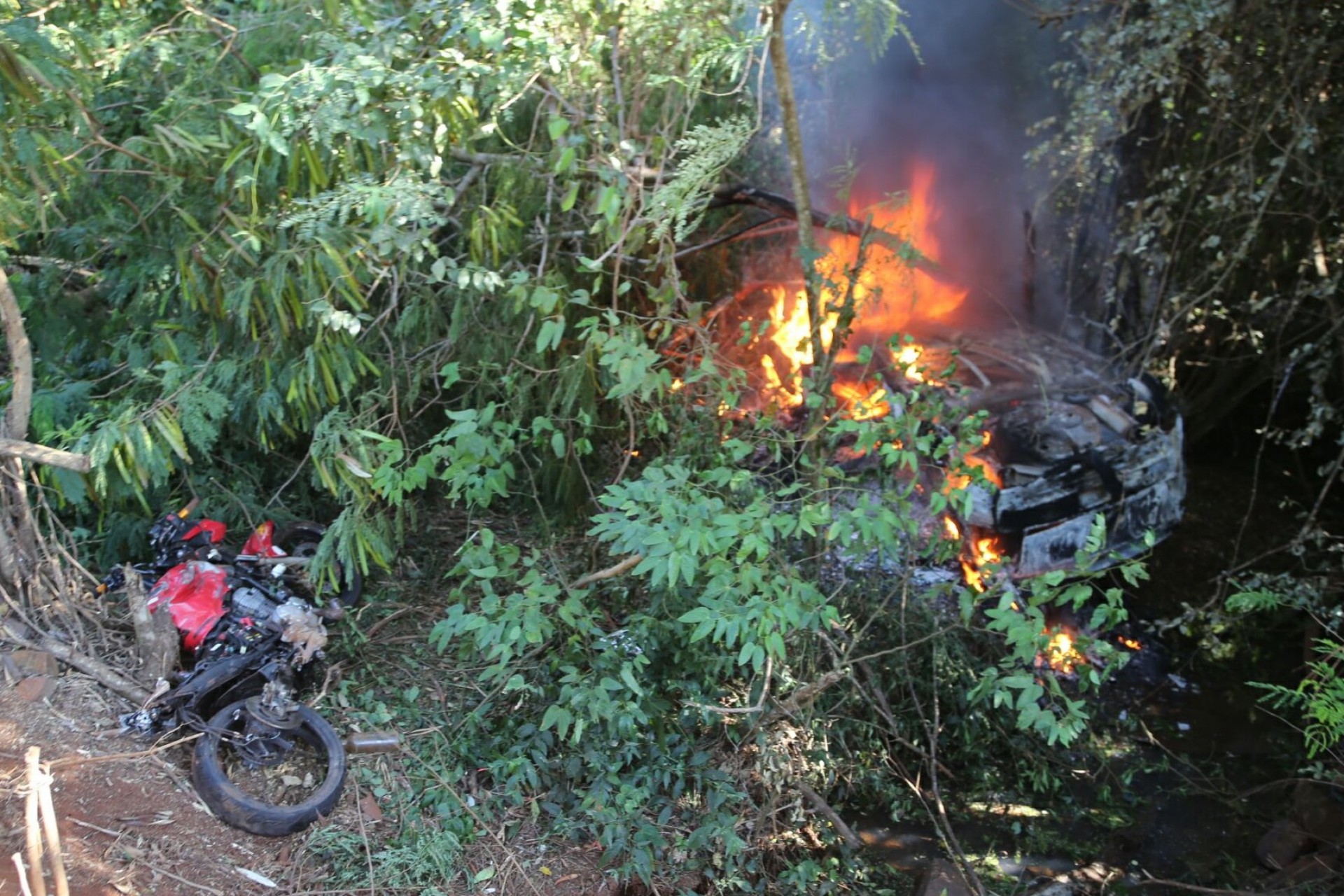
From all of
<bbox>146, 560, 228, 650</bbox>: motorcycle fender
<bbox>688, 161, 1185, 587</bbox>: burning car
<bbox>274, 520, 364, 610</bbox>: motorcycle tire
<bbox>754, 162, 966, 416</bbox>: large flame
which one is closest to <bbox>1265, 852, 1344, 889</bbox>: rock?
<bbox>688, 161, 1185, 587</bbox>: burning car

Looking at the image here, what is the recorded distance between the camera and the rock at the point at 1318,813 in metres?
4.68

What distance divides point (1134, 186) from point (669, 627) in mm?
5358

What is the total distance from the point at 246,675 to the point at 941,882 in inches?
125

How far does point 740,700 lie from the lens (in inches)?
193

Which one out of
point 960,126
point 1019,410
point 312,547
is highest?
point 960,126

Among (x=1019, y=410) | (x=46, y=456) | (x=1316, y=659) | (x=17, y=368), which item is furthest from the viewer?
(x=1019, y=410)

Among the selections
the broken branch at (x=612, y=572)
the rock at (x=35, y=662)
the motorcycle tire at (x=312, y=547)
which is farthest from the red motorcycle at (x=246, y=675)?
the broken branch at (x=612, y=572)

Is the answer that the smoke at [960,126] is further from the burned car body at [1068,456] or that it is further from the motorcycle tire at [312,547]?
the motorcycle tire at [312,547]

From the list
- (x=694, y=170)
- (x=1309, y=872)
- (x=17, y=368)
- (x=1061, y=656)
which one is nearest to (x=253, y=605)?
(x=17, y=368)

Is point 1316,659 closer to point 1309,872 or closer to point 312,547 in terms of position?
point 1309,872

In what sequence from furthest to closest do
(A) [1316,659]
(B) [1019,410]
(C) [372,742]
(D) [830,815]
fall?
(B) [1019,410] → (A) [1316,659] → (D) [830,815] → (C) [372,742]

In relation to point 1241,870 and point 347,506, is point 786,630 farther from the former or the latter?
point 1241,870

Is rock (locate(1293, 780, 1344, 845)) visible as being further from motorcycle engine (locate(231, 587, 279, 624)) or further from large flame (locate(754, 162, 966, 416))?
motorcycle engine (locate(231, 587, 279, 624))

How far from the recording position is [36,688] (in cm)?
408
